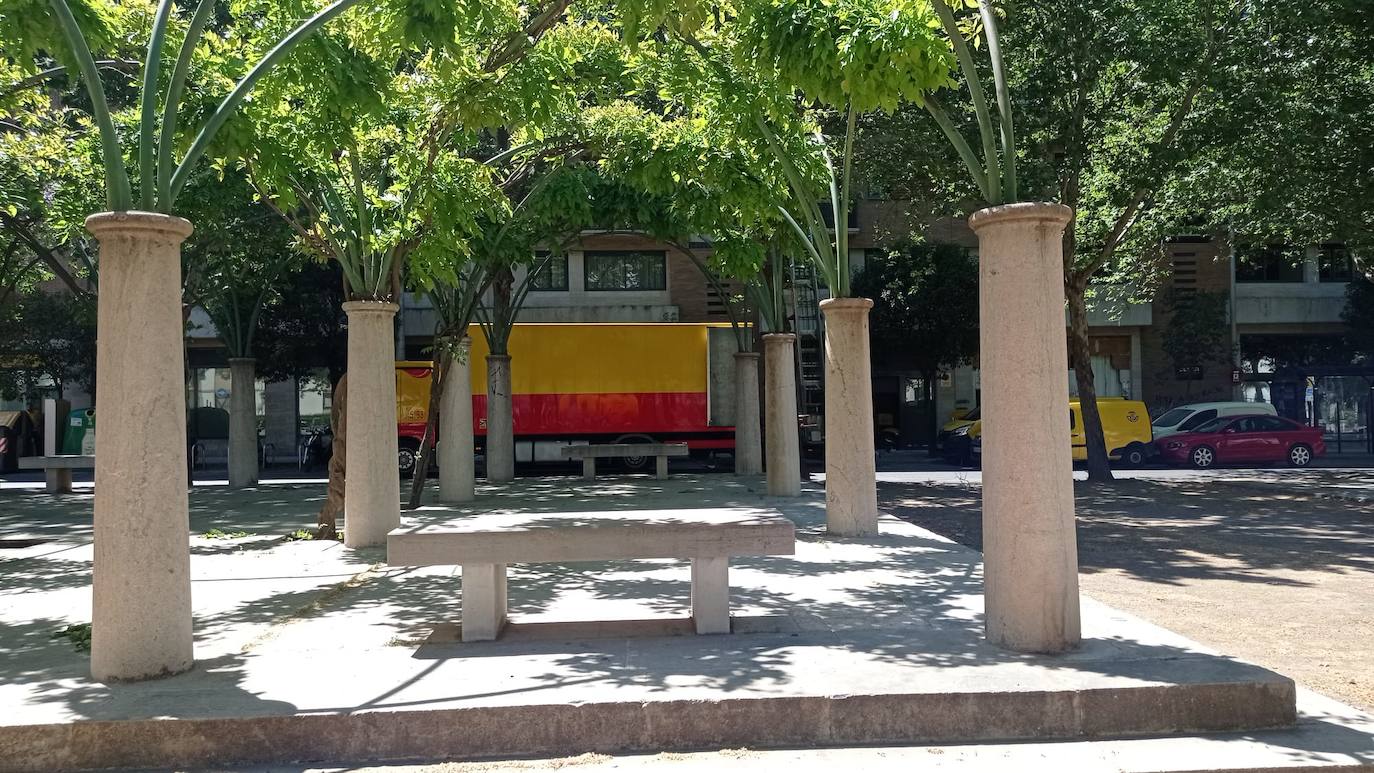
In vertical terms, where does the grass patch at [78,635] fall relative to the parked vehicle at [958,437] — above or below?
below

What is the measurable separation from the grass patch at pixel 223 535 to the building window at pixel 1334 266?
32593 millimetres

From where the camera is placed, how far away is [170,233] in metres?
5.64

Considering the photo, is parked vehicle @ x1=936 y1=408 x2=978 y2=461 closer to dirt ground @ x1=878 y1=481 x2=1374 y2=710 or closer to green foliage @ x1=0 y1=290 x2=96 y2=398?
dirt ground @ x1=878 y1=481 x2=1374 y2=710

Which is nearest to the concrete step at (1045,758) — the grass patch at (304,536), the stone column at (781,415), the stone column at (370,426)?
the stone column at (370,426)

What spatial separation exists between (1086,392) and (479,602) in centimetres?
1643

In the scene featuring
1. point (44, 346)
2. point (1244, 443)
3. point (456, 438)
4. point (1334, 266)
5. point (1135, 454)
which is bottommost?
point (1135, 454)

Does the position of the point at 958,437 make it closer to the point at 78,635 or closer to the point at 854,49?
the point at 854,49

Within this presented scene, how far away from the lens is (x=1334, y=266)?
114ft

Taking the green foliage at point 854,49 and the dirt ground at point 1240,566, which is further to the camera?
the dirt ground at point 1240,566

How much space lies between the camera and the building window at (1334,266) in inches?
1273

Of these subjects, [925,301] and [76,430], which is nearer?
[76,430]

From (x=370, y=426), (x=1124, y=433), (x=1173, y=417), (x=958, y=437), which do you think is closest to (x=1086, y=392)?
(x=1124, y=433)

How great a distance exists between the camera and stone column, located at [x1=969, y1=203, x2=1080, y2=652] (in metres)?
5.79

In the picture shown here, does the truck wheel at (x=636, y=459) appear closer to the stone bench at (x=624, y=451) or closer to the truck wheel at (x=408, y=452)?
the stone bench at (x=624, y=451)
